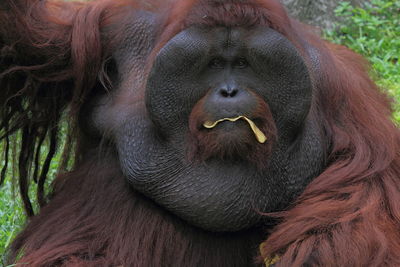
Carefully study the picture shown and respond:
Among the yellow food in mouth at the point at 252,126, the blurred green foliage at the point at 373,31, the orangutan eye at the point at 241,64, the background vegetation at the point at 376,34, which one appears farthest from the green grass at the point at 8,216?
the blurred green foliage at the point at 373,31

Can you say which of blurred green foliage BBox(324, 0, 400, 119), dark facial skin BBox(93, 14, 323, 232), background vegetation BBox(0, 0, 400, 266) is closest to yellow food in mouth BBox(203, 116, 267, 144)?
dark facial skin BBox(93, 14, 323, 232)

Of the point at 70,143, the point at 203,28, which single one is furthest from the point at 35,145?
the point at 203,28

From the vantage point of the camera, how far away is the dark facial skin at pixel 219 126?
10.4 feet

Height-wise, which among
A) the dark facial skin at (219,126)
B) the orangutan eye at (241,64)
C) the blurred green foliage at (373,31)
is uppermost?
the orangutan eye at (241,64)

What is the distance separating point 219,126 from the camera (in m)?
3.11

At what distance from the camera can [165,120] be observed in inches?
129

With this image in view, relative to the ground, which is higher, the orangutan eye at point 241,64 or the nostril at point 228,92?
the orangutan eye at point 241,64

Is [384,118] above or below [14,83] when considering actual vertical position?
below

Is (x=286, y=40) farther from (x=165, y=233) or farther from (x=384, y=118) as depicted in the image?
(x=165, y=233)

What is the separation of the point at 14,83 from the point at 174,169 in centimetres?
85

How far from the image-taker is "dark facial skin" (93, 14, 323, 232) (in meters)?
3.16

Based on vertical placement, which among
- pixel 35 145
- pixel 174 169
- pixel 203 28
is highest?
pixel 203 28

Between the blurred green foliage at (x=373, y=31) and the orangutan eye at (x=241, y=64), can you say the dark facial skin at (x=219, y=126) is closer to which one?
the orangutan eye at (x=241, y=64)

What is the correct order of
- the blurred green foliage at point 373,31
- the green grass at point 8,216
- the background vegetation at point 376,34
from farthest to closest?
the blurred green foliage at point 373,31 < the background vegetation at point 376,34 < the green grass at point 8,216
